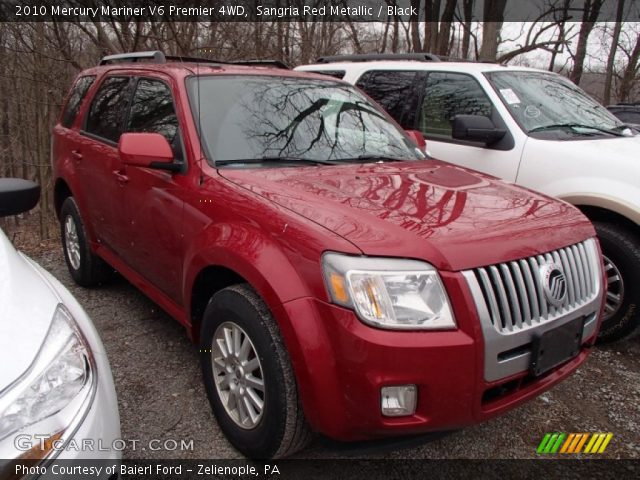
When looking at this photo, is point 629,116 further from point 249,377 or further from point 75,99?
point 249,377

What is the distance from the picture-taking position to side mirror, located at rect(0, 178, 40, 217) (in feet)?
7.47

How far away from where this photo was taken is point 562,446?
2.53 metres

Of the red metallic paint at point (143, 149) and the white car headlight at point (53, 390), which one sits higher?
the red metallic paint at point (143, 149)

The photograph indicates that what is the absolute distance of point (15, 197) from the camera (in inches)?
90.2

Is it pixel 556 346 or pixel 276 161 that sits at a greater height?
pixel 276 161

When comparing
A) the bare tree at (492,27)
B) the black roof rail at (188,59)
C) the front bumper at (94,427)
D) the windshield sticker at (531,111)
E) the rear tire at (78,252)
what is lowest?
the rear tire at (78,252)

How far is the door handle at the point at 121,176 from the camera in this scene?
3174 millimetres

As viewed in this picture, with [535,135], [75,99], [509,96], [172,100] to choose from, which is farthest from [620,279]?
[75,99]

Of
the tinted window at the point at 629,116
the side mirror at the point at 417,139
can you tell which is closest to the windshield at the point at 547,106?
the side mirror at the point at 417,139

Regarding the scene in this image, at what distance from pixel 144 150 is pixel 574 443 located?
8.63ft

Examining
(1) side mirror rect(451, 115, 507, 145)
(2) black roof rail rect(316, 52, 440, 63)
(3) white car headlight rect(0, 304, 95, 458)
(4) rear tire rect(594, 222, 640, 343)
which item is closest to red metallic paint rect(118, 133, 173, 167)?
(3) white car headlight rect(0, 304, 95, 458)

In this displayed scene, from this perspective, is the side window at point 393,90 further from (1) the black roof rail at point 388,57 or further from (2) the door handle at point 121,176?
(2) the door handle at point 121,176

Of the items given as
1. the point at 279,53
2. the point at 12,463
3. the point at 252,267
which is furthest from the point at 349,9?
the point at 12,463

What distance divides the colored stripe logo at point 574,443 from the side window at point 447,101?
101 inches
